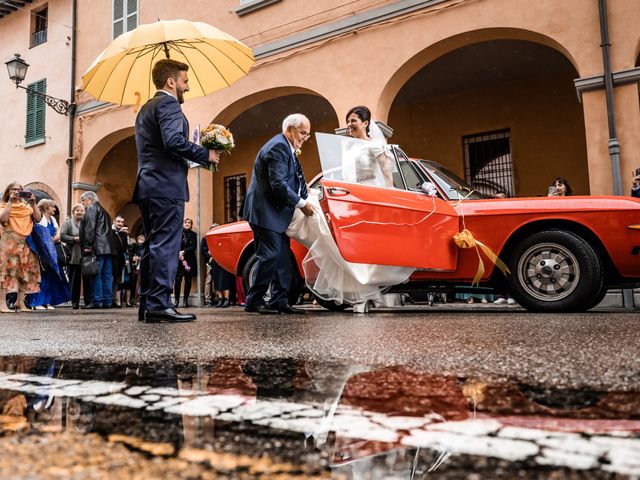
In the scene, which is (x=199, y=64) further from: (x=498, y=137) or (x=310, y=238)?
(x=498, y=137)

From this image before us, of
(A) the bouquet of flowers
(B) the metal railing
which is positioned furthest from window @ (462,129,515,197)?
(B) the metal railing

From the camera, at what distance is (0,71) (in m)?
17.1

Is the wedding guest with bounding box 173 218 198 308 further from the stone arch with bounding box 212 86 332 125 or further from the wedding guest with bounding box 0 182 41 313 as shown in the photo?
the wedding guest with bounding box 0 182 41 313

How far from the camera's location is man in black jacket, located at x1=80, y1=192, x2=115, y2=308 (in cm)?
935

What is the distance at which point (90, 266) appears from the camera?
926 cm

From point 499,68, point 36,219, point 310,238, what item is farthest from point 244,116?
point 310,238

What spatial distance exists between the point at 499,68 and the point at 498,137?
1.67 metres

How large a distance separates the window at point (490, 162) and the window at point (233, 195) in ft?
20.4

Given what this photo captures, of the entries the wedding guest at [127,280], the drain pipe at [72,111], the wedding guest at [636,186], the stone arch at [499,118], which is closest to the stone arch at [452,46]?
the stone arch at [499,118]

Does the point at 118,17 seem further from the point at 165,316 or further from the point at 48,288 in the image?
the point at 165,316

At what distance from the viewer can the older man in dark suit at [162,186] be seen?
396 centimetres

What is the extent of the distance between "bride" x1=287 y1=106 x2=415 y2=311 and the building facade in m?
4.12

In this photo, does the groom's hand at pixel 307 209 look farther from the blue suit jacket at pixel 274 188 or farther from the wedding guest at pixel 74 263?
the wedding guest at pixel 74 263

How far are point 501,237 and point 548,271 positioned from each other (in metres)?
0.45
